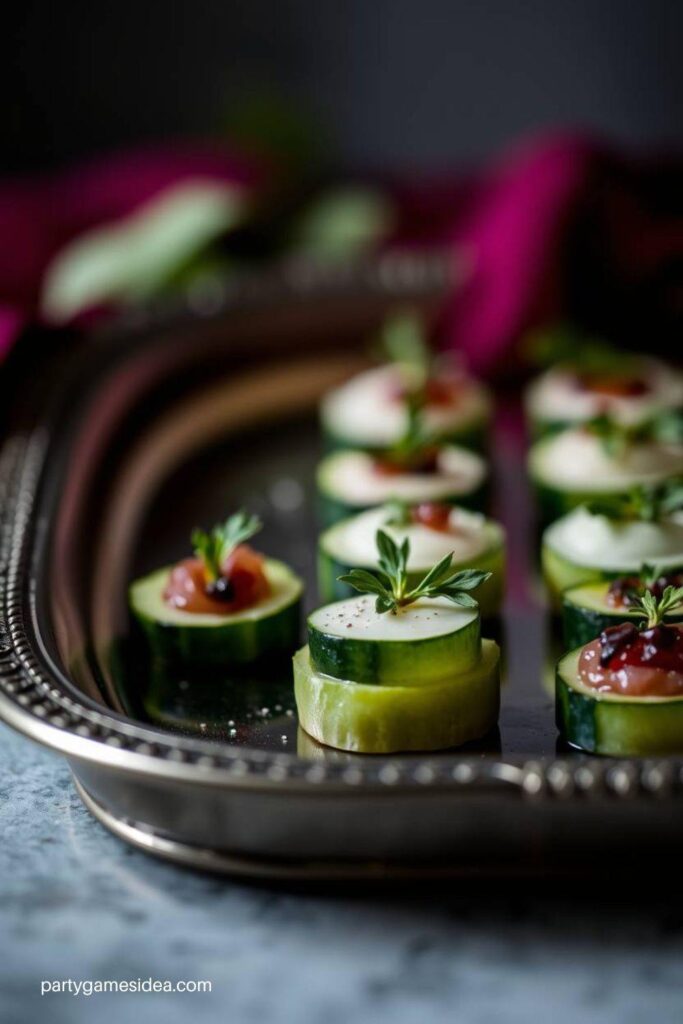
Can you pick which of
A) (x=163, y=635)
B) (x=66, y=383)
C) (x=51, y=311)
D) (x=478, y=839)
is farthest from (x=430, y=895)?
(x=51, y=311)

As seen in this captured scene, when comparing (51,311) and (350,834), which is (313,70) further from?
(350,834)

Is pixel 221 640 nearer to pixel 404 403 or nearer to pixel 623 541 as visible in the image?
pixel 623 541

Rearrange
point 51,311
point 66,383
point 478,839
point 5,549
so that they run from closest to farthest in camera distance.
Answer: point 478,839, point 5,549, point 66,383, point 51,311

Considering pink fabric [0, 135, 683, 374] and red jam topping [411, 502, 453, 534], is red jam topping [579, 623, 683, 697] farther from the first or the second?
pink fabric [0, 135, 683, 374]

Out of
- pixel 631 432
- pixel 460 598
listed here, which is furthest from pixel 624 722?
pixel 631 432

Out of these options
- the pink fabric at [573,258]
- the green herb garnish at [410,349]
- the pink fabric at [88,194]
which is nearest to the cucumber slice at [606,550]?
the green herb garnish at [410,349]

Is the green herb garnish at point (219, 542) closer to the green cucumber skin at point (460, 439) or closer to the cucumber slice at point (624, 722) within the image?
the cucumber slice at point (624, 722)
